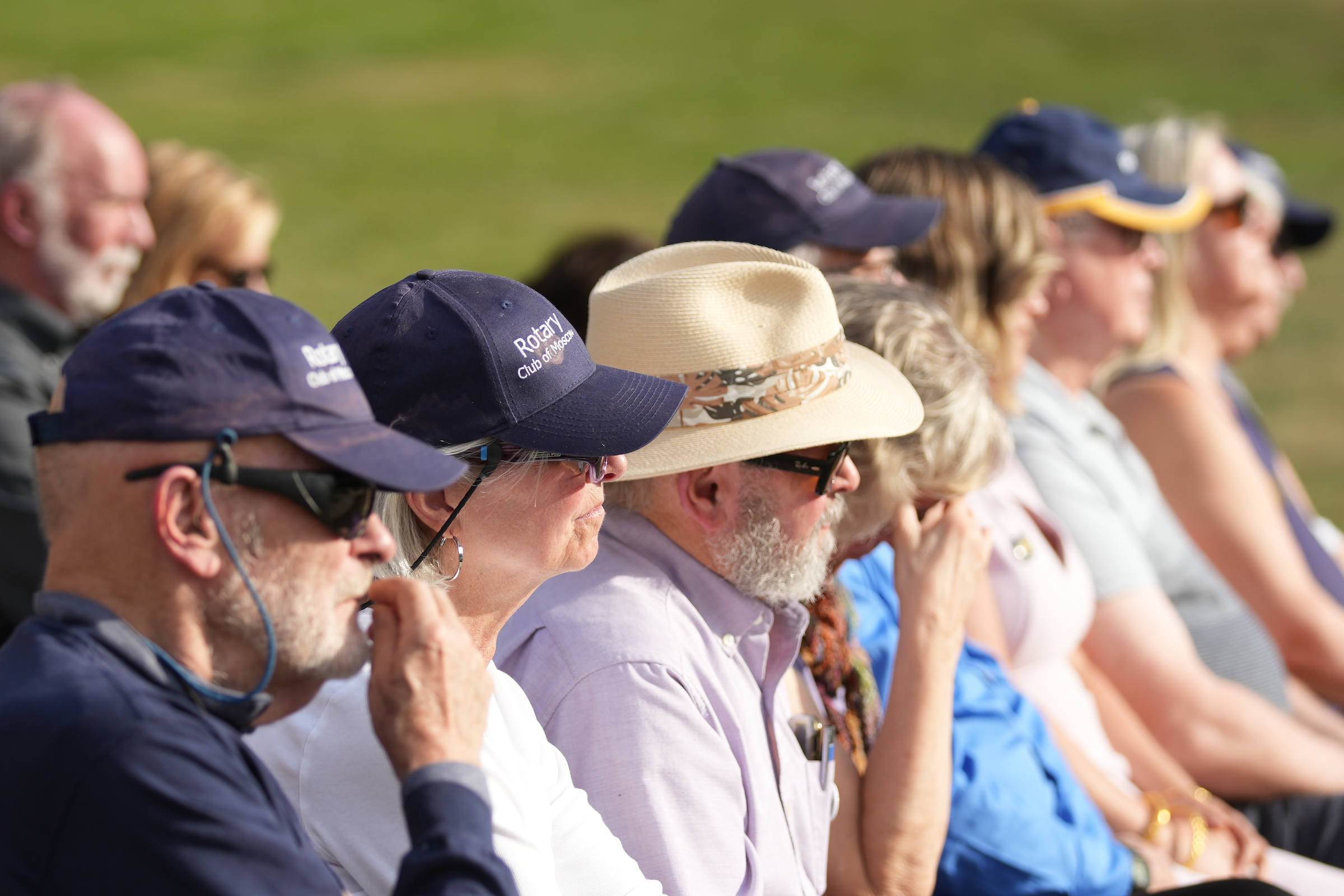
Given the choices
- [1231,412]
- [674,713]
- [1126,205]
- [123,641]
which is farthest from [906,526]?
[1231,412]

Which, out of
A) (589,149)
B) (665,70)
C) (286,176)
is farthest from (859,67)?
(286,176)

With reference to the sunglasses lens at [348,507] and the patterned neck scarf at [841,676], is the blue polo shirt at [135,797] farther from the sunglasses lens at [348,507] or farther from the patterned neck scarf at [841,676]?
the patterned neck scarf at [841,676]

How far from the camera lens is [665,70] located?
28984mm

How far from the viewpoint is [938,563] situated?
284 centimetres

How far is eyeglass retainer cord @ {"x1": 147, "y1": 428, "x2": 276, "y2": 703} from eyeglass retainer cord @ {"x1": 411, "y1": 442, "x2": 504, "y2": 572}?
1.86 feet

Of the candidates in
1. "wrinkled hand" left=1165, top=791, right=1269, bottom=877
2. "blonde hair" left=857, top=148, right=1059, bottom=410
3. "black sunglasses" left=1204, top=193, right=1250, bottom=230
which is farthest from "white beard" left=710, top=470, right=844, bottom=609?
"black sunglasses" left=1204, top=193, right=1250, bottom=230

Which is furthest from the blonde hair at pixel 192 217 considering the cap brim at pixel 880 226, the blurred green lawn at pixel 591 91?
the blurred green lawn at pixel 591 91

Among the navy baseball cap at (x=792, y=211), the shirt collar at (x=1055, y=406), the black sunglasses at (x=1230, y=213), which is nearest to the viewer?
the navy baseball cap at (x=792, y=211)

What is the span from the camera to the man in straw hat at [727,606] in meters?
2.24

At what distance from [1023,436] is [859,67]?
2603 cm

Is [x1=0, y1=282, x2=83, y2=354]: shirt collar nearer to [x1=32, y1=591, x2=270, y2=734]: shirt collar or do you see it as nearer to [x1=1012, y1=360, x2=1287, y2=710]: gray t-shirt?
[x1=1012, y1=360, x2=1287, y2=710]: gray t-shirt

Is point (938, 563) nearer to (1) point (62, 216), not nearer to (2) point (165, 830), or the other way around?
(2) point (165, 830)

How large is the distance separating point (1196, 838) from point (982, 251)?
66.4 inches

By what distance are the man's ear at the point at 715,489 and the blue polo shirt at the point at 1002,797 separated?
54 cm
